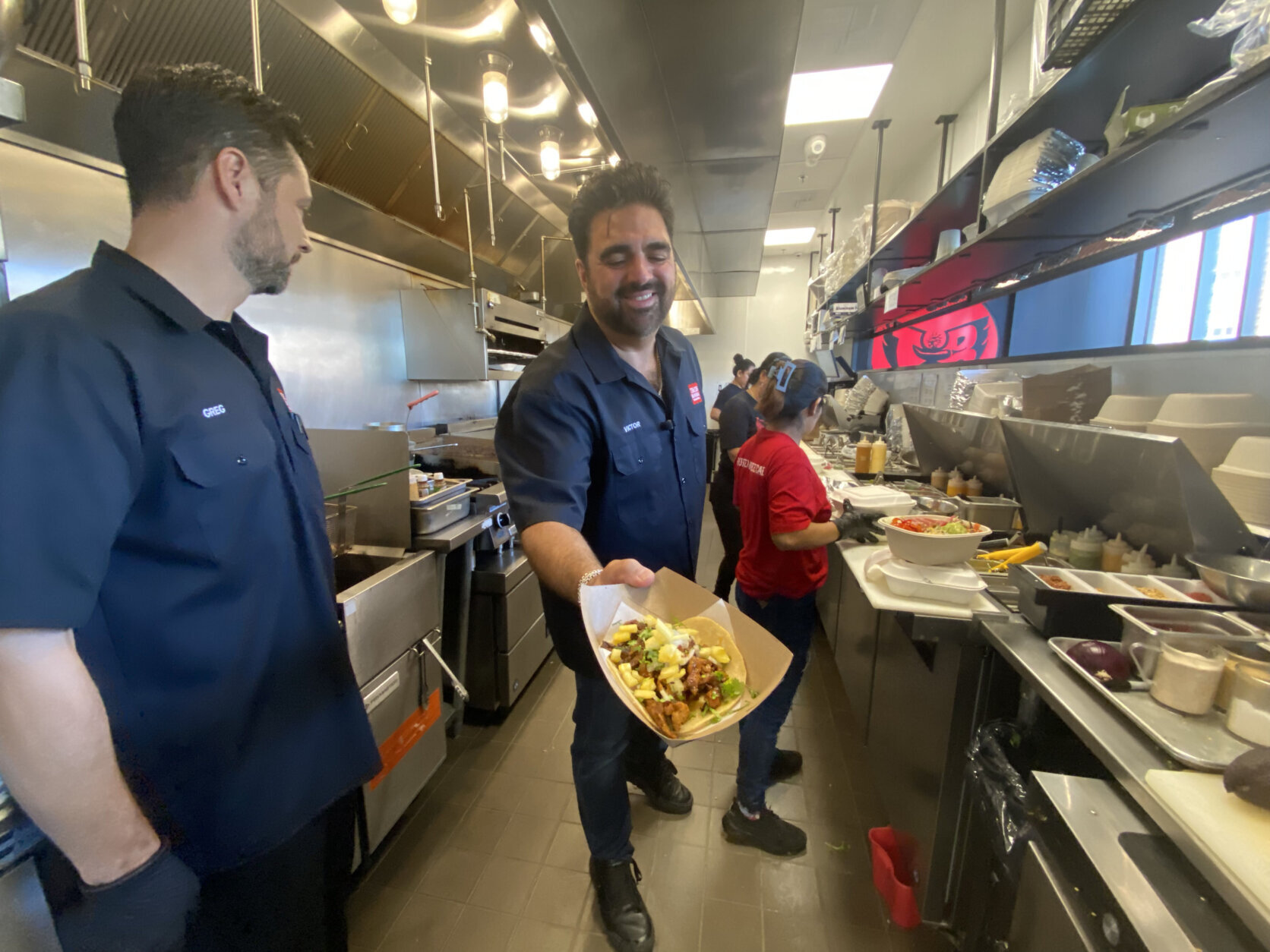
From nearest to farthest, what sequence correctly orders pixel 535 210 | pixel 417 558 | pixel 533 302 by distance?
1. pixel 417 558
2. pixel 535 210
3. pixel 533 302

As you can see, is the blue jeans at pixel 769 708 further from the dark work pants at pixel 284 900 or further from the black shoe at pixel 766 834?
the dark work pants at pixel 284 900

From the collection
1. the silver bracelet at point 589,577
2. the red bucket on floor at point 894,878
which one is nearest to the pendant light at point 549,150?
the silver bracelet at point 589,577

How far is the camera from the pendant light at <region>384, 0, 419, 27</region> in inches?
40.4

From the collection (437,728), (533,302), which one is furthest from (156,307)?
(533,302)

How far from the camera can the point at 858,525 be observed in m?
1.74

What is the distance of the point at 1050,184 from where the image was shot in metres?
1.47

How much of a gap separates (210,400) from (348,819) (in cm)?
108

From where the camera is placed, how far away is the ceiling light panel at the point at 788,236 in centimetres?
651

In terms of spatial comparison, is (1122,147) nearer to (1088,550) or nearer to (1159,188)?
(1159,188)

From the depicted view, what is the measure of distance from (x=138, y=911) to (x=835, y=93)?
4.36 metres

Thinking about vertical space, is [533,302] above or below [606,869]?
above

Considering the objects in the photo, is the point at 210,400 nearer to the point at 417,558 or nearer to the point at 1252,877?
the point at 417,558

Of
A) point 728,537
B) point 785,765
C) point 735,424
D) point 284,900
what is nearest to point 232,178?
point 284,900

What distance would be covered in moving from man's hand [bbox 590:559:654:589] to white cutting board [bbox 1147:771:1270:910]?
759mm
